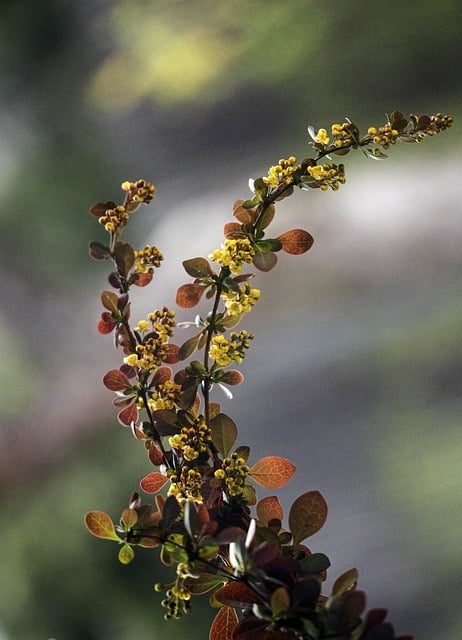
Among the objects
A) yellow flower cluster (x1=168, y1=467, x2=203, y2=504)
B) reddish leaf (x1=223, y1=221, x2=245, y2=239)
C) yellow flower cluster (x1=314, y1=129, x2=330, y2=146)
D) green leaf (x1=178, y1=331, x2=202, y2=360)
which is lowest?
yellow flower cluster (x1=168, y1=467, x2=203, y2=504)

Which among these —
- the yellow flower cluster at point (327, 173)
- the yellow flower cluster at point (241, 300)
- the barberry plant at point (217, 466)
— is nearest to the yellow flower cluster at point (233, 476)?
the barberry plant at point (217, 466)

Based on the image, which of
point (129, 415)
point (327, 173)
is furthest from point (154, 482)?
point (327, 173)

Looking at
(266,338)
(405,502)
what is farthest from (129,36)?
(405,502)

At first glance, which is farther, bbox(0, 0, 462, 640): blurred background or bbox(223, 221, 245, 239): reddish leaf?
bbox(0, 0, 462, 640): blurred background

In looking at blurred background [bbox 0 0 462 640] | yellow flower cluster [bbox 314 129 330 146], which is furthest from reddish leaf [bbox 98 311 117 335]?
blurred background [bbox 0 0 462 640]

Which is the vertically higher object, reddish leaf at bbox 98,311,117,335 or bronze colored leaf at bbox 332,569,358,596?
reddish leaf at bbox 98,311,117,335

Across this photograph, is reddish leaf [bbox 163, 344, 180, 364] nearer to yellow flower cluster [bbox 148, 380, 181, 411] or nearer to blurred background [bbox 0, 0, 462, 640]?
yellow flower cluster [bbox 148, 380, 181, 411]
